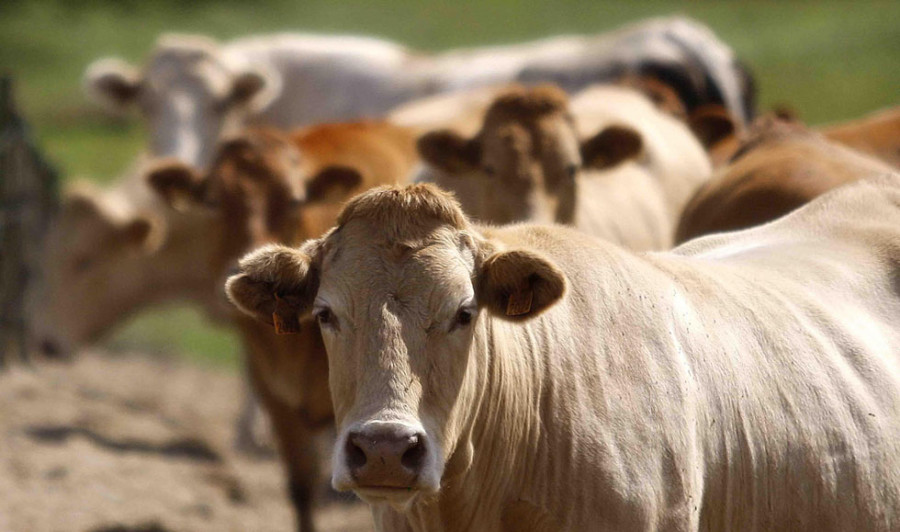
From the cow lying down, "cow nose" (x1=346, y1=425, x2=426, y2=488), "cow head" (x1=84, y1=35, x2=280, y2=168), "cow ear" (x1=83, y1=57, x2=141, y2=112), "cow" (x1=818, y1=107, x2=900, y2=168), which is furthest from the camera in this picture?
"cow ear" (x1=83, y1=57, x2=141, y2=112)

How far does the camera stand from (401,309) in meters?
3.31

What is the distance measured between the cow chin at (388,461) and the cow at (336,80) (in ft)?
23.2

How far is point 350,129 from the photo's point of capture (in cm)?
767

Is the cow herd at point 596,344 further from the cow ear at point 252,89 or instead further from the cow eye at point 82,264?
the cow ear at point 252,89

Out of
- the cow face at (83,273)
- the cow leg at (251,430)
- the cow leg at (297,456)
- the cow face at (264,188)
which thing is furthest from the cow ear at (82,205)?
the cow leg at (297,456)

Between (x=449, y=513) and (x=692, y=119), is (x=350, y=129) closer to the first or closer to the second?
(x=692, y=119)

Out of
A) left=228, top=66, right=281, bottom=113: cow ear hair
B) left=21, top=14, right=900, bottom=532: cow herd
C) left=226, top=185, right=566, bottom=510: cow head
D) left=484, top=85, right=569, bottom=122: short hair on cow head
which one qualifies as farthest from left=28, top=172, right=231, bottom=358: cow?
left=226, top=185, right=566, bottom=510: cow head

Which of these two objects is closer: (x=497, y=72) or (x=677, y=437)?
(x=677, y=437)

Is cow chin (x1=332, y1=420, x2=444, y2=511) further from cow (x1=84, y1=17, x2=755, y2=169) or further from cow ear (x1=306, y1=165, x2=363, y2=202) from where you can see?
cow (x1=84, y1=17, x2=755, y2=169)

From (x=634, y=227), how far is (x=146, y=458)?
129 inches

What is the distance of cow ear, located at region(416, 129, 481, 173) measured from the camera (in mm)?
6391

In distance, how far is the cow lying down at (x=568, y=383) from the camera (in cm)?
331

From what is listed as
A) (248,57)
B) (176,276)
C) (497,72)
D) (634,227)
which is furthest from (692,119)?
(248,57)

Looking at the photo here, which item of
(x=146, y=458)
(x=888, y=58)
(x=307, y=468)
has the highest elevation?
(x=888, y=58)
